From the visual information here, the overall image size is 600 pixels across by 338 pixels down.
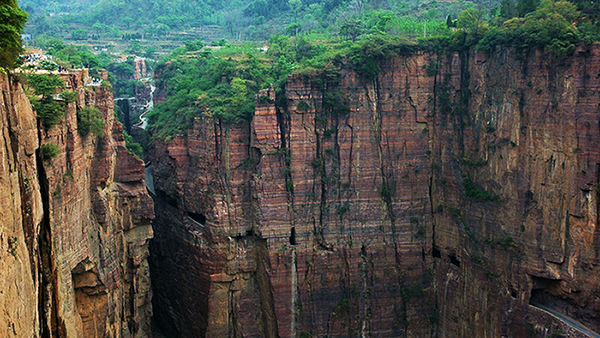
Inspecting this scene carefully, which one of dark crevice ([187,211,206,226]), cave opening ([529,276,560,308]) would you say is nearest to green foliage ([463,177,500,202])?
cave opening ([529,276,560,308])

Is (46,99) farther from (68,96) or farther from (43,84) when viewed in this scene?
(68,96)

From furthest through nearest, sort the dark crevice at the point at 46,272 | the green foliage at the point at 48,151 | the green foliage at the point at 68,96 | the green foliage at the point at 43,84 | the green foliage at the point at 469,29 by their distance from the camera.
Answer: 1. the green foliage at the point at 469,29
2. the green foliage at the point at 68,96
3. the green foliage at the point at 43,84
4. the green foliage at the point at 48,151
5. the dark crevice at the point at 46,272

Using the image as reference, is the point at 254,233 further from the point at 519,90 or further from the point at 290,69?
the point at 519,90

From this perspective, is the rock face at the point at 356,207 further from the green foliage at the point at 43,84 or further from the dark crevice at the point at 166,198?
the green foliage at the point at 43,84

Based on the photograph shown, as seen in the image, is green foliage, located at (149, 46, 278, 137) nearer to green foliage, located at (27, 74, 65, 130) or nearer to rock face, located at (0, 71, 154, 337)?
rock face, located at (0, 71, 154, 337)

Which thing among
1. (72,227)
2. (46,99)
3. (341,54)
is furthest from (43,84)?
(341,54)

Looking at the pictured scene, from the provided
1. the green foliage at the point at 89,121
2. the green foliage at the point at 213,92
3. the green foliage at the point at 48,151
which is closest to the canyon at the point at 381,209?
the green foliage at the point at 213,92

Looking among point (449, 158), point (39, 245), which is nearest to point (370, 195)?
point (449, 158)
